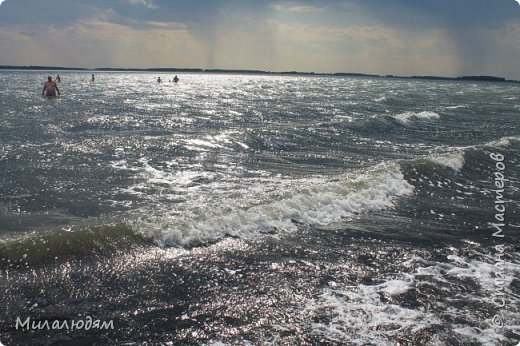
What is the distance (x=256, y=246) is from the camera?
801 centimetres

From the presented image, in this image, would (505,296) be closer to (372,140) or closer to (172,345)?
(172,345)

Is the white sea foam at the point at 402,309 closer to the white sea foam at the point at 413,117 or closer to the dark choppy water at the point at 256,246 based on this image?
the dark choppy water at the point at 256,246

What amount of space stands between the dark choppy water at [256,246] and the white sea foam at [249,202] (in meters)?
0.05

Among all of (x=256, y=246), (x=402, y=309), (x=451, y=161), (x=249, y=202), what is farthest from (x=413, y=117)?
(x=402, y=309)

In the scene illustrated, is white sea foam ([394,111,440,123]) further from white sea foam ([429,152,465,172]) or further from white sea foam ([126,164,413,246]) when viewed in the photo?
white sea foam ([126,164,413,246])

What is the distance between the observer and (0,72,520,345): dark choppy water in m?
5.50

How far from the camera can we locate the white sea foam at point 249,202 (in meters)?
8.59

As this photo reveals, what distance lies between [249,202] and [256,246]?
2.36 meters

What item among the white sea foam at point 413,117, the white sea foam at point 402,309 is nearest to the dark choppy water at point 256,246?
the white sea foam at point 402,309

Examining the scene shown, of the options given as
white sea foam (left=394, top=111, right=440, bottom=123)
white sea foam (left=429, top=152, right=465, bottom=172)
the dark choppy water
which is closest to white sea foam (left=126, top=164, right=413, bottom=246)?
the dark choppy water

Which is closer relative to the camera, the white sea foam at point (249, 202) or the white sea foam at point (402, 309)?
the white sea foam at point (402, 309)

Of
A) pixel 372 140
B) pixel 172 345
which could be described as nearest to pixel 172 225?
pixel 172 345

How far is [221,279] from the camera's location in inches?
260

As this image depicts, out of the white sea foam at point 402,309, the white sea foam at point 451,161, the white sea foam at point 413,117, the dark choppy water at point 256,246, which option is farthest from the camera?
the white sea foam at point 413,117
